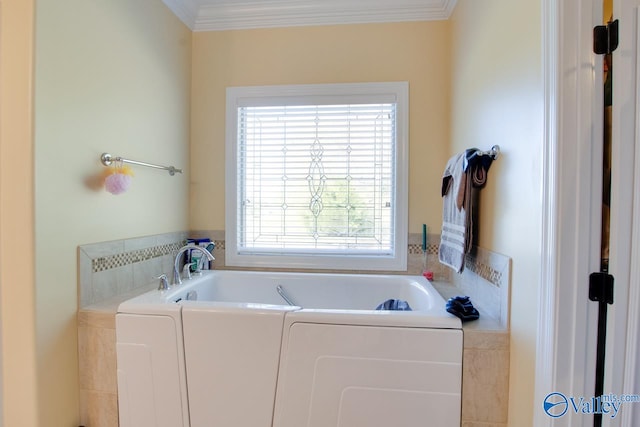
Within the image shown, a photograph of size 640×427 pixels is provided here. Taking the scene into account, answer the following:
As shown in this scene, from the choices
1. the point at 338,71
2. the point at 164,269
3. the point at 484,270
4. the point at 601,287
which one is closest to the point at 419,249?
the point at 484,270

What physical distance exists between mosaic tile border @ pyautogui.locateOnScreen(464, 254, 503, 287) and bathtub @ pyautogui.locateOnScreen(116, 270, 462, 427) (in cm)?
27

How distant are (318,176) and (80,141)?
1.39 metres

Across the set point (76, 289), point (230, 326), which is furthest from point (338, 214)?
point (76, 289)

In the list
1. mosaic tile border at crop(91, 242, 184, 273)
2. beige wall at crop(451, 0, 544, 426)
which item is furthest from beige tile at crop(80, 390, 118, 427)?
beige wall at crop(451, 0, 544, 426)

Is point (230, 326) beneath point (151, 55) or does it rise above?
beneath

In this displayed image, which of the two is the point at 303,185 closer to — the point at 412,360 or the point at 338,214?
the point at 338,214

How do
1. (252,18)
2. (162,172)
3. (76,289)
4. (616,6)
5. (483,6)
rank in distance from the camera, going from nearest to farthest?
1. (616,6)
2. (76,289)
3. (483,6)
4. (162,172)
5. (252,18)

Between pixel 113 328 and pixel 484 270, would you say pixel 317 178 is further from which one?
pixel 113 328

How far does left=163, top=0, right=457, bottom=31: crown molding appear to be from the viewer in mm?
2010

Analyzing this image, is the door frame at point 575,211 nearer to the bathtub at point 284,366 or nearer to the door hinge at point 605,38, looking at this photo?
the door hinge at point 605,38

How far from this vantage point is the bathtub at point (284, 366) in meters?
1.22

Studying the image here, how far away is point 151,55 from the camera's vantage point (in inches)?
71.0

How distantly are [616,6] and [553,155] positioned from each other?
48cm

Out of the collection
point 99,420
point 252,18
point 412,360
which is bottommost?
point 99,420
